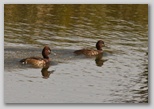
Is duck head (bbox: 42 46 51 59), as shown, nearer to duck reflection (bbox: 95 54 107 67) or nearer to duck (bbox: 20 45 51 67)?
duck (bbox: 20 45 51 67)

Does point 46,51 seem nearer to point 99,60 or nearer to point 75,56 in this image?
point 75,56

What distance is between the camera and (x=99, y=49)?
60.1ft

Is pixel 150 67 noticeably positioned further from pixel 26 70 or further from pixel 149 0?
pixel 26 70

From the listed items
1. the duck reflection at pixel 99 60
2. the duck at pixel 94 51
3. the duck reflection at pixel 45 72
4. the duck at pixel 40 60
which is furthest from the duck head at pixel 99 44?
the duck reflection at pixel 45 72

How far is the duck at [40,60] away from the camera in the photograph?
53.7 feet

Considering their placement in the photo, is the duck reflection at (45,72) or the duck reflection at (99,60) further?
the duck reflection at (99,60)

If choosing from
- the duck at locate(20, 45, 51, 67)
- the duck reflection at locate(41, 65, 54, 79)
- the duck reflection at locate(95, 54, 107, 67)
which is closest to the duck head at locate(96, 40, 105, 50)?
the duck reflection at locate(95, 54, 107, 67)

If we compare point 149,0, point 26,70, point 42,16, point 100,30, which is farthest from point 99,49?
point 149,0

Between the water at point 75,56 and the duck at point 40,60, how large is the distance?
231 millimetres

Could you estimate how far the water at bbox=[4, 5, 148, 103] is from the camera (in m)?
13.7

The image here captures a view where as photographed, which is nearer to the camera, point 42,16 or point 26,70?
point 26,70

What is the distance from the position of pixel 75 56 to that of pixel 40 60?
1.12 m

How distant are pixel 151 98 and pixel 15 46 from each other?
5.06m

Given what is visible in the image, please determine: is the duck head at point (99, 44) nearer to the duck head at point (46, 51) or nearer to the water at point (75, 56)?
the water at point (75, 56)
